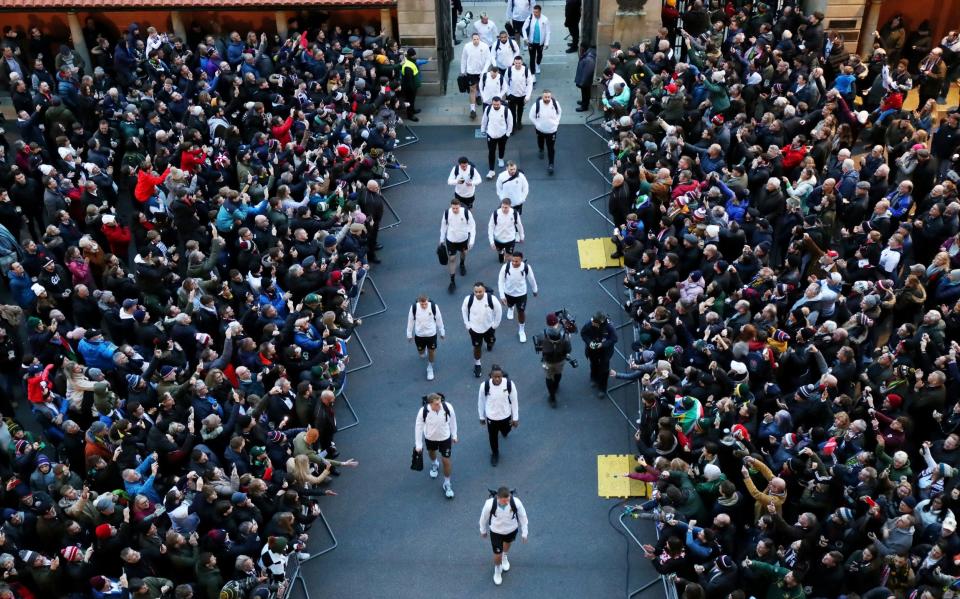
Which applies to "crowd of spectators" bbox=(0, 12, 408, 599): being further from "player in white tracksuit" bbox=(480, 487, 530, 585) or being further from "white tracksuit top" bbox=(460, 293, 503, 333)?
"player in white tracksuit" bbox=(480, 487, 530, 585)

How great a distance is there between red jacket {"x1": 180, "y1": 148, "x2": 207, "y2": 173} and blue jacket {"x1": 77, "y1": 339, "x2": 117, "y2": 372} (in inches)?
183

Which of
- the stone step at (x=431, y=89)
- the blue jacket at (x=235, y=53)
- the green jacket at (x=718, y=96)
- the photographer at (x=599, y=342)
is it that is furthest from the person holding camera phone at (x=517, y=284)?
the blue jacket at (x=235, y=53)

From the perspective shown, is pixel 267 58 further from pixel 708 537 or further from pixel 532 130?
pixel 708 537

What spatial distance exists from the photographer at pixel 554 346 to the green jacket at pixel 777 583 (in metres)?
4.75

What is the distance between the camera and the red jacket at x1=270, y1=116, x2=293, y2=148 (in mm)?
19188

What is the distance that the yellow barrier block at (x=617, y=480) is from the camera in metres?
14.6

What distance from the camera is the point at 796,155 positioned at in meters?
17.7

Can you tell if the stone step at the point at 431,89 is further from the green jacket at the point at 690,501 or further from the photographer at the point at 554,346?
the green jacket at the point at 690,501

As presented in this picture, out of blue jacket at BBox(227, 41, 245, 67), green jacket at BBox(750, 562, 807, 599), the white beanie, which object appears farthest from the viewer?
blue jacket at BBox(227, 41, 245, 67)

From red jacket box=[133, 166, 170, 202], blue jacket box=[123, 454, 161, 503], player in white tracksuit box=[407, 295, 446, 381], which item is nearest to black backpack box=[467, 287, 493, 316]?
player in white tracksuit box=[407, 295, 446, 381]

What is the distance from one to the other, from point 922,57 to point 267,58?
14499 mm

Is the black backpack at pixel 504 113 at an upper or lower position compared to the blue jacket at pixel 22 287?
upper

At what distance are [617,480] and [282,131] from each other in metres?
9.08

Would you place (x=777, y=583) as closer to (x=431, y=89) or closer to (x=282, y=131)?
(x=282, y=131)
